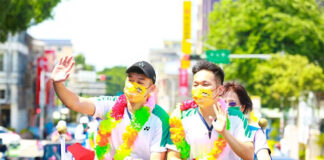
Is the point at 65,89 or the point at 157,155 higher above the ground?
the point at 65,89

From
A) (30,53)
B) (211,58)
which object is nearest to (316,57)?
(211,58)

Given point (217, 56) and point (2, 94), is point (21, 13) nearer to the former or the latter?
point (217, 56)

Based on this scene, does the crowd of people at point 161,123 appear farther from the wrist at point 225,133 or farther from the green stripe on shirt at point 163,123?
the wrist at point 225,133

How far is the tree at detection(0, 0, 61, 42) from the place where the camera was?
22.1 meters

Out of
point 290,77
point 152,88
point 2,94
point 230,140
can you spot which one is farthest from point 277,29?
point 230,140

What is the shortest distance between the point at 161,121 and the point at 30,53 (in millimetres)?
59542

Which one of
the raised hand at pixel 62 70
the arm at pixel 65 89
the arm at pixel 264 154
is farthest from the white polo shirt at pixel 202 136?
the raised hand at pixel 62 70

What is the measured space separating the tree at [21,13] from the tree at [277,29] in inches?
534

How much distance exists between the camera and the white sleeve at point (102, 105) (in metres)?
5.23

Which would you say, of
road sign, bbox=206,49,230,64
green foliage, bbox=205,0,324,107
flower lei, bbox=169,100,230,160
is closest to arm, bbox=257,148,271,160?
flower lei, bbox=169,100,230,160

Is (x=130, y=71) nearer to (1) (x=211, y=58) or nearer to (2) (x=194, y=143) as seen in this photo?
(2) (x=194, y=143)

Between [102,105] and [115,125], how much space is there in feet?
0.74

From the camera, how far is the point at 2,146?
1420 cm

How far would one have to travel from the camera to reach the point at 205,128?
507 centimetres
